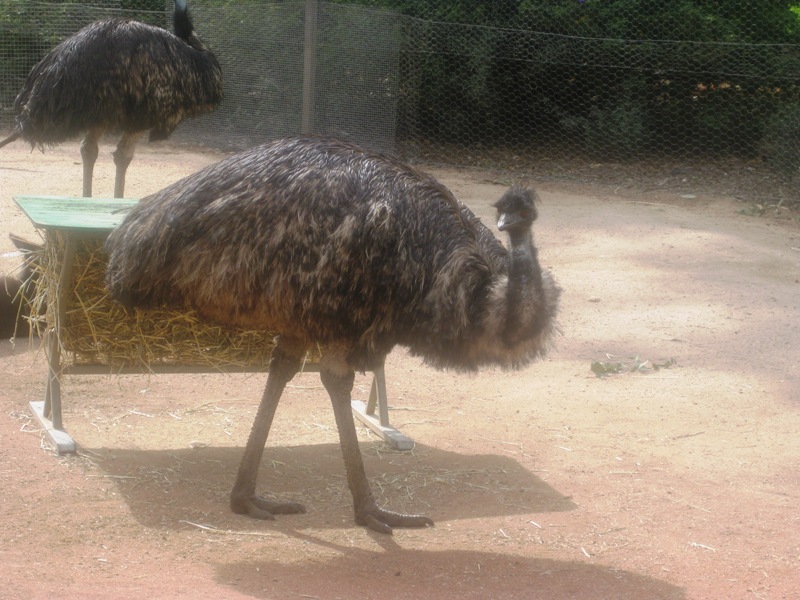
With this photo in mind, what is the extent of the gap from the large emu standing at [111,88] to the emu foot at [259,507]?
3.72 metres

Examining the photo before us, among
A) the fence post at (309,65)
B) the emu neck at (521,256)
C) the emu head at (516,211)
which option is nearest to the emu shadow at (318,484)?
the emu neck at (521,256)

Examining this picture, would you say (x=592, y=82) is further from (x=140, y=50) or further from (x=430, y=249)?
(x=430, y=249)

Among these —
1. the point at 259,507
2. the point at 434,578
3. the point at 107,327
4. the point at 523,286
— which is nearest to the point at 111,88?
the point at 107,327

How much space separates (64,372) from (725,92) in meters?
8.69

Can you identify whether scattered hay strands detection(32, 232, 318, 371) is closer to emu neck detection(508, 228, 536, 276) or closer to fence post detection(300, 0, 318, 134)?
emu neck detection(508, 228, 536, 276)

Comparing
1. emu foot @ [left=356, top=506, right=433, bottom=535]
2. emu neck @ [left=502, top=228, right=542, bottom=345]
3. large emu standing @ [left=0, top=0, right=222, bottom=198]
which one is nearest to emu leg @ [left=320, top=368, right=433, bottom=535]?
emu foot @ [left=356, top=506, right=433, bottom=535]

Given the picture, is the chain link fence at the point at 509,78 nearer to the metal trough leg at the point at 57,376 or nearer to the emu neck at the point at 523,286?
the metal trough leg at the point at 57,376

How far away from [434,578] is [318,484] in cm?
104

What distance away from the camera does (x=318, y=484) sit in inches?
182

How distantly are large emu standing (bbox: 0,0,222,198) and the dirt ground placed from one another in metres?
0.83

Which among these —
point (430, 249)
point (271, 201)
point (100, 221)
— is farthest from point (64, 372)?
point (430, 249)

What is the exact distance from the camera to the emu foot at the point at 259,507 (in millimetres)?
4184

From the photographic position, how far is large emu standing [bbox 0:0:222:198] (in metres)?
7.43

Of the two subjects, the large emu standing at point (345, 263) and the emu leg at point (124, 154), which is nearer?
the large emu standing at point (345, 263)
